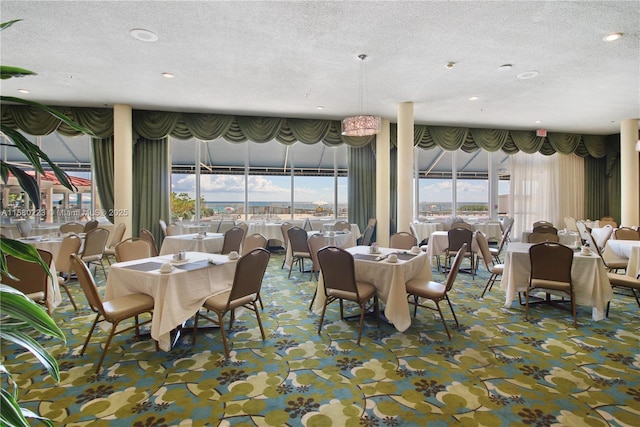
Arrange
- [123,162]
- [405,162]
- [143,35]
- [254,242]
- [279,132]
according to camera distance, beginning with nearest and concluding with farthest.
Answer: [143,35] → [254,242] → [123,162] → [405,162] → [279,132]

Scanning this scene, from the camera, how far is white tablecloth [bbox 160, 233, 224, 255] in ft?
18.0

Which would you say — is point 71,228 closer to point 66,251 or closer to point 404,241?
point 66,251

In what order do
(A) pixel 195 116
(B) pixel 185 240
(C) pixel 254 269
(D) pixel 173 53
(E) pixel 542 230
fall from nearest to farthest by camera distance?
(C) pixel 254 269 → (D) pixel 173 53 → (B) pixel 185 240 → (E) pixel 542 230 → (A) pixel 195 116

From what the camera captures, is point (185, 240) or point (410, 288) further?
point (185, 240)

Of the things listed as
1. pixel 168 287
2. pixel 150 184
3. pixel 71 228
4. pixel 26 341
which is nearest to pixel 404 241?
pixel 168 287

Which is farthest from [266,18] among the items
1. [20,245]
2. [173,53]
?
[20,245]

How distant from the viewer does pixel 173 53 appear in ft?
15.2

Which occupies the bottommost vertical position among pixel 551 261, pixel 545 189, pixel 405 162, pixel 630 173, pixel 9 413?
pixel 551 261

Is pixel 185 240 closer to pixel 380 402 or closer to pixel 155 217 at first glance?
pixel 155 217

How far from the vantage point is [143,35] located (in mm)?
4105

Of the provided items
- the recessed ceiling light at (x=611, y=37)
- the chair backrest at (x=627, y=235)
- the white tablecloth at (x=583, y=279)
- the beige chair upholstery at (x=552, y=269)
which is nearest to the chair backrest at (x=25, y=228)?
the white tablecloth at (x=583, y=279)

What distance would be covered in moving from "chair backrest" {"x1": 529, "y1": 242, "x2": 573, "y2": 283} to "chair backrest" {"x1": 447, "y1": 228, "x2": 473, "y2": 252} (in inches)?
73.6

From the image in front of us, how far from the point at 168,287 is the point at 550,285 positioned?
153 inches

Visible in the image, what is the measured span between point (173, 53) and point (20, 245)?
14.7 feet
